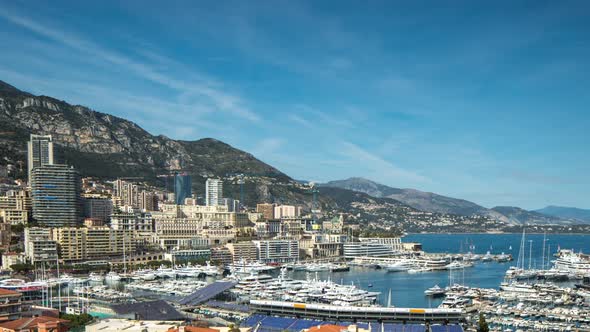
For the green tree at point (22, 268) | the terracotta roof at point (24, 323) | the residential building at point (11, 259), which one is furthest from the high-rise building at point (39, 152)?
the terracotta roof at point (24, 323)

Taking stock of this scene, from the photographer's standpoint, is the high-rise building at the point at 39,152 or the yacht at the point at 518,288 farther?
the high-rise building at the point at 39,152

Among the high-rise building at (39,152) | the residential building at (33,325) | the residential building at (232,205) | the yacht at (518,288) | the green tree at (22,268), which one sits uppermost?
the high-rise building at (39,152)

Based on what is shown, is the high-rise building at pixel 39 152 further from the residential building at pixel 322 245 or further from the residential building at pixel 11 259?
the residential building at pixel 322 245

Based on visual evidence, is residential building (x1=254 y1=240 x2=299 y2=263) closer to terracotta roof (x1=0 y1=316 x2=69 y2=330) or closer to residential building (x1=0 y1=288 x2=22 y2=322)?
residential building (x1=0 y1=288 x2=22 y2=322)

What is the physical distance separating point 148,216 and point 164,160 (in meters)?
58.6

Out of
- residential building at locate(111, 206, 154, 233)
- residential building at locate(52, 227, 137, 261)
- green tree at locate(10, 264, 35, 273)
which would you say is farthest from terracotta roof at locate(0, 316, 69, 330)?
residential building at locate(111, 206, 154, 233)

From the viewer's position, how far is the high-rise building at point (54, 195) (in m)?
59.2

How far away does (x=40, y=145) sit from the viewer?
78.1 meters

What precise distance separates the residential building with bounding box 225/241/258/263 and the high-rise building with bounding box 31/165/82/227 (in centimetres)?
1708

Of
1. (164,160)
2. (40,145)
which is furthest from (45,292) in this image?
(164,160)

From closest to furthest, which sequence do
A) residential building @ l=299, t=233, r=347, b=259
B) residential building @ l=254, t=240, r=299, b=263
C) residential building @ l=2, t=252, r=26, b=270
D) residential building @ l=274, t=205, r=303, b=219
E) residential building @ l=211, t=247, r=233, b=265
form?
1. residential building @ l=2, t=252, r=26, b=270
2. residential building @ l=211, t=247, r=233, b=265
3. residential building @ l=254, t=240, r=299, b=263
4. residential building @ l=299, t=233, r=347, b=259
5. residential building @ l=274, t=205, r=303, b=219

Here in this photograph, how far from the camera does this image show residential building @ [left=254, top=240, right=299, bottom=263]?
228 ft

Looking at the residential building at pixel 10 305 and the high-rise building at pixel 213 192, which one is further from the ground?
the high-rise building at pixel 213 192

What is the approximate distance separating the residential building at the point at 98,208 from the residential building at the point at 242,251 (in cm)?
1509
